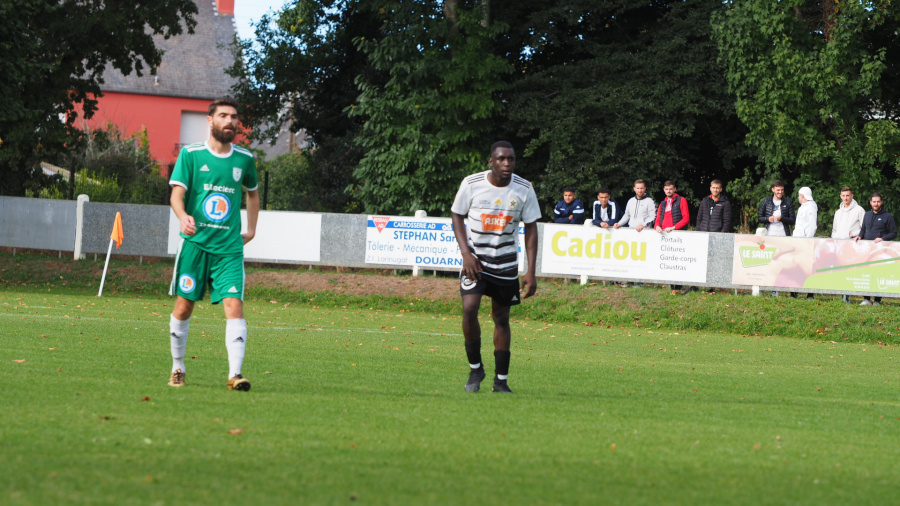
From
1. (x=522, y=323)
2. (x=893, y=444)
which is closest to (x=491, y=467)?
(x=893, y=444)

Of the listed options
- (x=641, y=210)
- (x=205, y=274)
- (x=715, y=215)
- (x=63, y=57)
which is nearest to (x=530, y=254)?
(x=205, y=274)

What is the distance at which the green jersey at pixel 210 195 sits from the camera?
23.8 feet

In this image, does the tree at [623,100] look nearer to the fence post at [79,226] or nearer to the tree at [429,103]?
the tree at [429,103]

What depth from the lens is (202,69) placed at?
194 feet

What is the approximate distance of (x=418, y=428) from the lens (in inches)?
231

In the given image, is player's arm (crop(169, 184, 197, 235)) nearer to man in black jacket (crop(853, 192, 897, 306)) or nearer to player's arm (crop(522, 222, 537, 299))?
player's arm (crop(522, 222, 537, 299))

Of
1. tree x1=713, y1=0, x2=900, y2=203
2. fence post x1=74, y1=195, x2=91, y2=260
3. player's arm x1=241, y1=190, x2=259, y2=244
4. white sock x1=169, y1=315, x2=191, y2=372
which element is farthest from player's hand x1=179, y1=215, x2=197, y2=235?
tree x1=713, y1=0, x2=900, y2=203

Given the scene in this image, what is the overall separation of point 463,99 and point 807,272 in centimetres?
1132

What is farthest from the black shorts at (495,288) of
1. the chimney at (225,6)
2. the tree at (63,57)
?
the chimney at (225,6)

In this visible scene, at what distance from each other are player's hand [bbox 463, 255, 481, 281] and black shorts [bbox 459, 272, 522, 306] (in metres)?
0.05

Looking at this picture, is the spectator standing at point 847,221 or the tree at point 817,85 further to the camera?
the tree at point 817,85

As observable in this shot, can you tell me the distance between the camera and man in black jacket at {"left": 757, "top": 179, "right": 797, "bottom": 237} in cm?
1933

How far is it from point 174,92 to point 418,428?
2202 inches

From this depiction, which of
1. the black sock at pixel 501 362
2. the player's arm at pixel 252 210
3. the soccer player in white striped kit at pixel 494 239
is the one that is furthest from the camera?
the black sock at pixel 501 362
